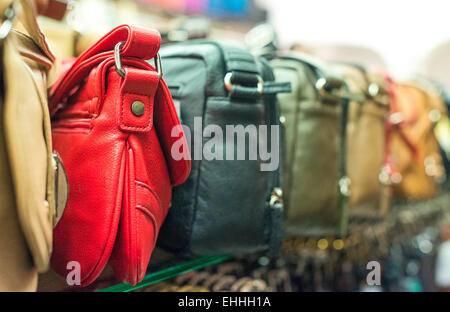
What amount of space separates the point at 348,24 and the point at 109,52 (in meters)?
1.89

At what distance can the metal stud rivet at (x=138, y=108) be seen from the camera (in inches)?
16.8

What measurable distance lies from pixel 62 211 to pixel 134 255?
93 mm

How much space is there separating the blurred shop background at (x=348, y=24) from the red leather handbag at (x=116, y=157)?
1193 mm

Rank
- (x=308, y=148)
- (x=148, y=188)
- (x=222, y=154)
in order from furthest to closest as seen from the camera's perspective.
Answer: (x=308, y=148)
(x=222, y=154)
(x=148, y=188)

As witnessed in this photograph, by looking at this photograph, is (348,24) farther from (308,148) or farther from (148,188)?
(148,188)

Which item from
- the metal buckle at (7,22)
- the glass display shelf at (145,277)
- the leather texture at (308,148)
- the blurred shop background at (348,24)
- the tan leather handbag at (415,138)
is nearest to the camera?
the metal buckle at (7,22)

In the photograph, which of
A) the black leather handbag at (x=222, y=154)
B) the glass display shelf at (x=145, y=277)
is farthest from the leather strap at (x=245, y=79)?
the glass display shelf at (x=145, y=277)

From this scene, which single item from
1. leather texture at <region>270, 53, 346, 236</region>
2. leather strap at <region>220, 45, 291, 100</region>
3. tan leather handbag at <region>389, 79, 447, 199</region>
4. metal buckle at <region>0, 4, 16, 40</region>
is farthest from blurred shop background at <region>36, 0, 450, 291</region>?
metal buckle at <region>0, 4, 16, 40</region>

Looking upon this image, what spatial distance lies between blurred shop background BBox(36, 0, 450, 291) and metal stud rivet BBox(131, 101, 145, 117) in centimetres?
123

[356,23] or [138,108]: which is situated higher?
[356,23]

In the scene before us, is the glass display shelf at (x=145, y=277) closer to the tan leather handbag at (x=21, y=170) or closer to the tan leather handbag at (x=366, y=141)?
the tan leather handbag at (x=21, y=170)

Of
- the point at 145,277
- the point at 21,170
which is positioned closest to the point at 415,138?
the point at 145,277

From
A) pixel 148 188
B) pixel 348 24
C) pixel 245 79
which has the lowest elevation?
pixel 148 188

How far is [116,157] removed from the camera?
16.7 inches
